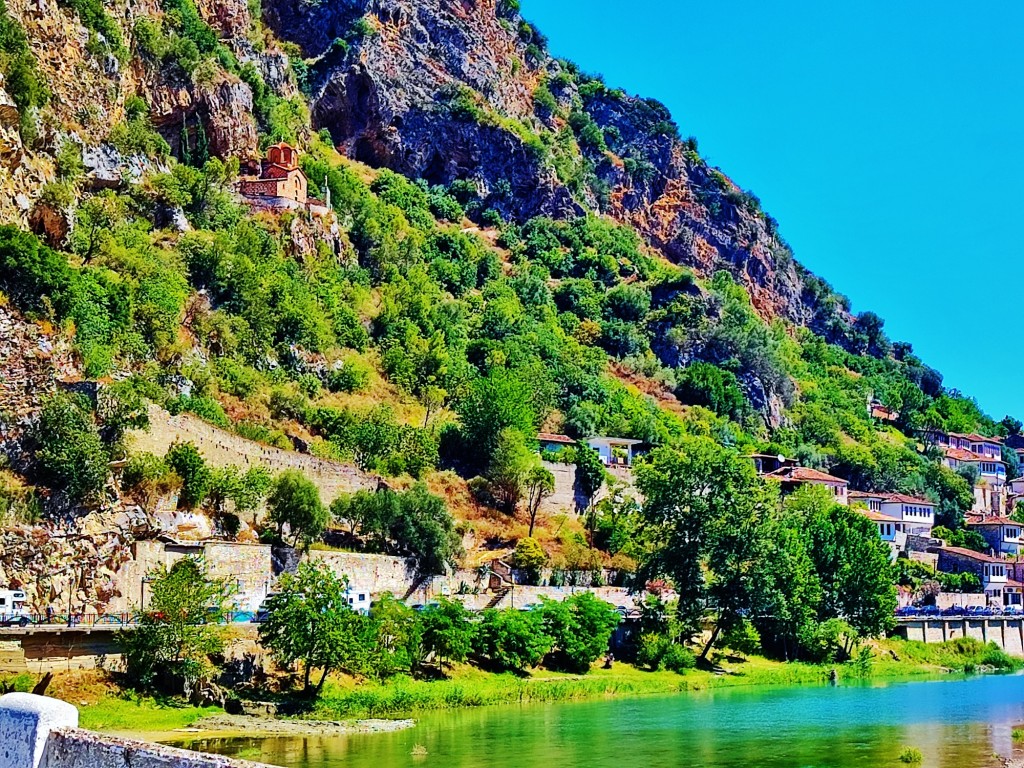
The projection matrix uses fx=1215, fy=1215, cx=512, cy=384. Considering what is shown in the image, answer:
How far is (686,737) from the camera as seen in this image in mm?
41375

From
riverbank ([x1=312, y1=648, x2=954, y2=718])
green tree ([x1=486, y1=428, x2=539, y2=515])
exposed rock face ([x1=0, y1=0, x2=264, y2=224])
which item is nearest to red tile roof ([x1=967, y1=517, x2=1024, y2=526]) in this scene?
riverbank ([x1=312, y1=648, x2=954, y2=718])

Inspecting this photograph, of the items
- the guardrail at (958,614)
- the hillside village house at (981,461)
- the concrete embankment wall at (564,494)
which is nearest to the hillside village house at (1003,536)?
the hillside village house at (981,461)

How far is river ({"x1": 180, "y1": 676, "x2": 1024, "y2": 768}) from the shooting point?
117 ft

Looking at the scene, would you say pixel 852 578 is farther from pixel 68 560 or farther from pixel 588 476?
pixel 68 560

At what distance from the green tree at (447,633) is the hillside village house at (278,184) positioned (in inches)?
1999

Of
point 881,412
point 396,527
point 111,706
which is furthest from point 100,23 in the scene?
point 881,412

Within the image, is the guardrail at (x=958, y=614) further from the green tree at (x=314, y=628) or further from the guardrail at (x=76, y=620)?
the guardrail at (x=76, y=620)

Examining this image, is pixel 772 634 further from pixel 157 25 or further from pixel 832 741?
pixel 157 25

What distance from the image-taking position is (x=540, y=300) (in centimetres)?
12381

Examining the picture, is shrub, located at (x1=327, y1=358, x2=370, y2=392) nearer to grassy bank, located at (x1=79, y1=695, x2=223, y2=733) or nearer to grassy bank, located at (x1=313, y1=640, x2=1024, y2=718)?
grassy bank, located at (x1=313, y1=640, x2=1024, y2=718)

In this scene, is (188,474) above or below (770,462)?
below

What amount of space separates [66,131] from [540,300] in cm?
5623

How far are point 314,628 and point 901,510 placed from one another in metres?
76.1

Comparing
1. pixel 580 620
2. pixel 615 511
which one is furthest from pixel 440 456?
pixel 580 620
